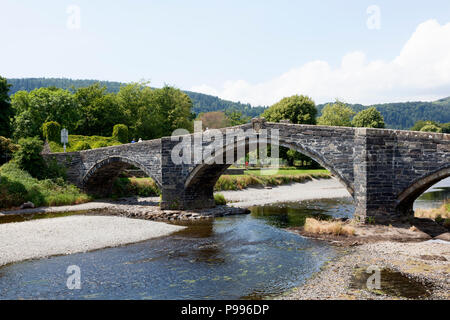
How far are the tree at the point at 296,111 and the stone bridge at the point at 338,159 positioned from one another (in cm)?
3312

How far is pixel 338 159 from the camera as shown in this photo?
1958 centimetres

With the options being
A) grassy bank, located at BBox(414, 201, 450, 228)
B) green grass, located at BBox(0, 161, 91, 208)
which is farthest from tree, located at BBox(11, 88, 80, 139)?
grassy bank, located at BBox(414, 201, 450, 228)

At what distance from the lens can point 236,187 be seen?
38.3 m

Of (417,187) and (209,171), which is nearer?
(417,187)

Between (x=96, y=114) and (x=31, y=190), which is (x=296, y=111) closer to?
(x=96, y=114)

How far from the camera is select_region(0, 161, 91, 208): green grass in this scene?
2830 centimetres

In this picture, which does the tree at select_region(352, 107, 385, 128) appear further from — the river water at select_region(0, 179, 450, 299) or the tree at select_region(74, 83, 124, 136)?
the river water at select_region(0, 179, 450, 299)

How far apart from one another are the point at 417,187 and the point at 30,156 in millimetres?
29435

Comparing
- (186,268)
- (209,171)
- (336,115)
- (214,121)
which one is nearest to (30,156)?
(209,171)

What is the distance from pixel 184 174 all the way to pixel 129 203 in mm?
8216

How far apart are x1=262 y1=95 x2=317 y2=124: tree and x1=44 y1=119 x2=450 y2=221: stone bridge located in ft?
109

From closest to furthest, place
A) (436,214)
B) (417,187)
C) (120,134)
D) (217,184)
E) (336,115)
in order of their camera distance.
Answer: (417,187) < (436,214) < (217,184) < (120,134) < (336,115)

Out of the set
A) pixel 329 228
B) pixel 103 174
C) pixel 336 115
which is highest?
pixel 336 115
